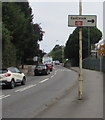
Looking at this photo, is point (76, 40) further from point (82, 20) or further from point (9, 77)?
point (82, 20)

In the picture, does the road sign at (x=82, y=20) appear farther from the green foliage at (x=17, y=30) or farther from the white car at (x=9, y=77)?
the green foliage at (x=17, y=30)

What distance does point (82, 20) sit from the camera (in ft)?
42.3

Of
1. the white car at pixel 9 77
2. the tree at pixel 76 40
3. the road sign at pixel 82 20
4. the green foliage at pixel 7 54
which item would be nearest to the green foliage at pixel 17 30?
the green foliage at pixel 7 54

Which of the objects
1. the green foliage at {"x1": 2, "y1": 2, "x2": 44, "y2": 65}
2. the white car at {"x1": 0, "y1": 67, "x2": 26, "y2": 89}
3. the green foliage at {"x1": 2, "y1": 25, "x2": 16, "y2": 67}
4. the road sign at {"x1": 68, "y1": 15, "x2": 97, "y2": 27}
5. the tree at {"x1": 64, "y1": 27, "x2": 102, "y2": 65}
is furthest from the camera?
the tree at {"x1": 64, "y1": 27, "x2": 102, "y2": 65}

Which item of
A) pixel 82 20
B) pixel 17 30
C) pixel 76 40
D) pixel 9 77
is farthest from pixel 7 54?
pixel 76 40

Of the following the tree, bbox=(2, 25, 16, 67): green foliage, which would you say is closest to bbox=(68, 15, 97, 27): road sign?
bbox=(2, 25, 16, 67): green foliage

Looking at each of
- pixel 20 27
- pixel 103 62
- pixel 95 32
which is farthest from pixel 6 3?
pixel 95 32

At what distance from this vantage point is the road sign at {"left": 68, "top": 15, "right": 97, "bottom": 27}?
12.8 metres

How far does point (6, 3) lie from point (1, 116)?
109 ft

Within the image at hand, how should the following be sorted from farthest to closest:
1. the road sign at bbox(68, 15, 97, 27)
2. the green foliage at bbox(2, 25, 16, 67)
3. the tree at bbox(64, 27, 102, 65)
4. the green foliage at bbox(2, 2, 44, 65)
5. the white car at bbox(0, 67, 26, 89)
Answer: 1. the tree at bbox(64, 27, 102, 65)
2. the green foliage at bbox(2, 2, 44, 65)
3. the green foliage at bbox(2, 25, 16, 67)
4. the white car at bbox(0, 67, 26, 89)
5. the road sign at bbox(68, 15, 97, 27)

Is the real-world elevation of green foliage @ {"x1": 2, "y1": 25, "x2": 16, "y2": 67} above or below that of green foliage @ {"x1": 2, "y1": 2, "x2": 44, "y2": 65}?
below

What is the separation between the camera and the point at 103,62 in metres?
42.6

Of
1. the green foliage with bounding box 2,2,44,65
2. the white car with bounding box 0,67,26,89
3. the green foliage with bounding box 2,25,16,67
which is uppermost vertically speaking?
the green foliage with bounding box 2,2,44,65

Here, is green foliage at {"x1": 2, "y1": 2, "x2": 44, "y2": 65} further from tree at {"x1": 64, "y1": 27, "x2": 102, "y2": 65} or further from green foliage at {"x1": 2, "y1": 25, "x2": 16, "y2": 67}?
tree at {"x1": 64, "y1": 27, "x2": 102, "y2": 65}
